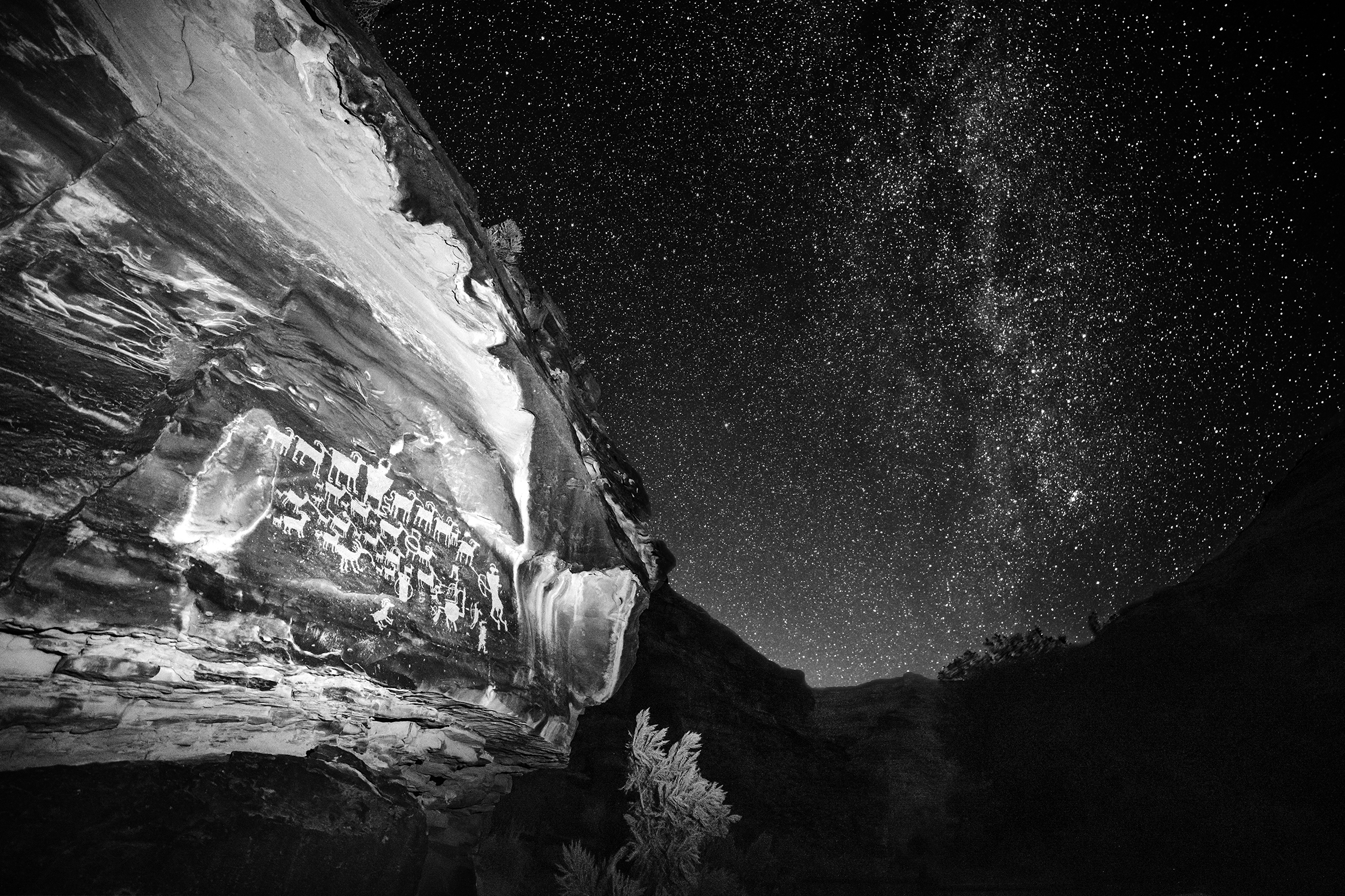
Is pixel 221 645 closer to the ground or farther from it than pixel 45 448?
closer to the ground

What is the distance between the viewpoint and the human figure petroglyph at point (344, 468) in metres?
3.26

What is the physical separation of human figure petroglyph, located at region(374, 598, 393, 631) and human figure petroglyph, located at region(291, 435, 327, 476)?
90 centimetres

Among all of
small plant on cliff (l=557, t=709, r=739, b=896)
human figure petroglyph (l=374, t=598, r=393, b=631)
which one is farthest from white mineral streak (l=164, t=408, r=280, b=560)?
small plant on cliff (l=557, t=709, r=739, b=896)

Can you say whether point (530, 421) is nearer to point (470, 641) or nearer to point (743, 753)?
point (470, 641)

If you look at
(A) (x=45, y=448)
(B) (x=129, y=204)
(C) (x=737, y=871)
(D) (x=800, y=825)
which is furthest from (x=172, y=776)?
(D) (x=800, y=825)

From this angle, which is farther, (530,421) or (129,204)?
(530,421)

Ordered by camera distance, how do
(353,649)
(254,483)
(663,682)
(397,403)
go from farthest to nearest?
1. (663,682)
2. (397,403)
3. (353,649)
4. (254,483)

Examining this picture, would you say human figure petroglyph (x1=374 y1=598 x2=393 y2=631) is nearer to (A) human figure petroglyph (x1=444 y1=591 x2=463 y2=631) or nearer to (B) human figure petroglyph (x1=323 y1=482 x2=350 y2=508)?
(A) human figure petroglyph (x1=444 y1=591 x2=463 y2=631)

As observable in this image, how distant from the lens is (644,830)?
734cm

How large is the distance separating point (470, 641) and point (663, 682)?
45.0 feet

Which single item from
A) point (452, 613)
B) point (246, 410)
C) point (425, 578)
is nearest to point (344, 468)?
point (246, 410)

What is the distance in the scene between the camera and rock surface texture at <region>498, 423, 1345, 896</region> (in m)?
14.1

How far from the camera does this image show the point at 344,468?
3.33 metres

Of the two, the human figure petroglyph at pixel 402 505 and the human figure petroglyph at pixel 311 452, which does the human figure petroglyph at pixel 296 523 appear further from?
the human figure petroglyph at pixel 402 505
